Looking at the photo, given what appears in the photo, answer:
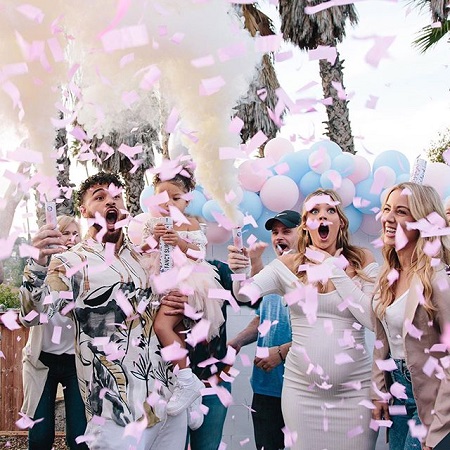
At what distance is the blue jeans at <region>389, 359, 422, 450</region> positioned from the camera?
2.56 meters

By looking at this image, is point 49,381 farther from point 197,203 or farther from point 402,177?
point 402,177

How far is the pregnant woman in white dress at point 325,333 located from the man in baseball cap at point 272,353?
32 centimetres

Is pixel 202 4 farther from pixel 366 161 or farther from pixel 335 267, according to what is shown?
pixel 366 161

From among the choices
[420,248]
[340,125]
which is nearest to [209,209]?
[420,248]

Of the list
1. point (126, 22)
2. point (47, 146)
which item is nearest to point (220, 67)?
point (126, 22)

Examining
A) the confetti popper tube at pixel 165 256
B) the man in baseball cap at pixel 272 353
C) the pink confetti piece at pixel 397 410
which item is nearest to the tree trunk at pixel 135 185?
the man in baseball cap at pixel 272 353

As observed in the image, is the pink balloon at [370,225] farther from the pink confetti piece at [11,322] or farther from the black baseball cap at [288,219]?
the pink confetti piece at [11,322]

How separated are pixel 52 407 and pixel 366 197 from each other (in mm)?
2592

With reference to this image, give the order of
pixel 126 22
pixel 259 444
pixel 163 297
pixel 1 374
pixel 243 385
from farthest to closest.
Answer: pixel 1 374 → pixel 243 385 → pixel 259 444 → pixel 163 297 → pixel 126 22

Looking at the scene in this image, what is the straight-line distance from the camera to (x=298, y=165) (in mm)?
4418

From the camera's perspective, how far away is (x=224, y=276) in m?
3.52

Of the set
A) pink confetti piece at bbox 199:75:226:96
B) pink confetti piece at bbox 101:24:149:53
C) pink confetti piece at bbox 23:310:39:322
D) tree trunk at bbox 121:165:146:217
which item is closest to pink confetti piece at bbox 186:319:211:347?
pink confetti piece at bbox 23:310:39:322

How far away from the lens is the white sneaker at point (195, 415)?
3.07 metres

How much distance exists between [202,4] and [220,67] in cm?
28
